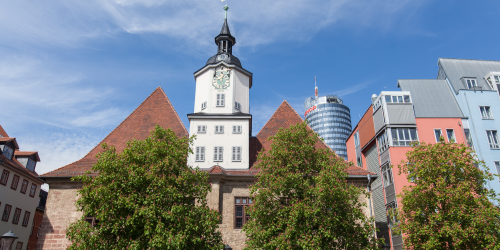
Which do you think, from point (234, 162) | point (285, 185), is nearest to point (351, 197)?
point (285, 185)

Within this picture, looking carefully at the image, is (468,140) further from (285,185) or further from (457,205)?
(285,185)

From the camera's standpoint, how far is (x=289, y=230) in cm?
1565

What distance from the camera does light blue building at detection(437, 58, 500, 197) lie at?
2917 cm

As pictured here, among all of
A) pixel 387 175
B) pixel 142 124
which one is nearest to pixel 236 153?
pixel 142 124

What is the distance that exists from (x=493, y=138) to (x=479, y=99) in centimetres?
376

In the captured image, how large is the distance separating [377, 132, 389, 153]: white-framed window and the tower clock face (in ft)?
46.5

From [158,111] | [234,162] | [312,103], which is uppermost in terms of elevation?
[312,103]

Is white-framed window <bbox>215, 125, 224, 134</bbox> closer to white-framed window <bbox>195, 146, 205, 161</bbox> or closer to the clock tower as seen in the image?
the clock tower

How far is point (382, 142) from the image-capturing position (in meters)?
30.1

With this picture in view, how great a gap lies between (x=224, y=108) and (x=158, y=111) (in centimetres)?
654

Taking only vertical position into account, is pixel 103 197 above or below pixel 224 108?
below

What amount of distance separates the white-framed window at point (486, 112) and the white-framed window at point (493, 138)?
129 centimetres

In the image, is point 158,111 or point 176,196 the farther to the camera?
point 158,111

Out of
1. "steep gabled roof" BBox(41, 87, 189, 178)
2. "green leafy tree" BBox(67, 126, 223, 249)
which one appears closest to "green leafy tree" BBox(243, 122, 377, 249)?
"green leafy tree" BBox(67, 126, 223, 249)
